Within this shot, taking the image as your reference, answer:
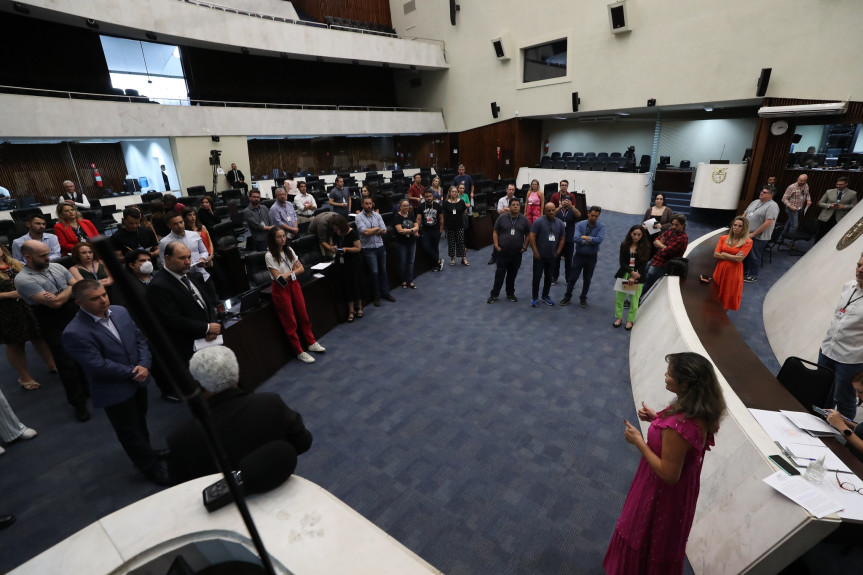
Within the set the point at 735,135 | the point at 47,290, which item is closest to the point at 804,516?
the point at 47,290

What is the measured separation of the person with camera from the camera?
4.40m

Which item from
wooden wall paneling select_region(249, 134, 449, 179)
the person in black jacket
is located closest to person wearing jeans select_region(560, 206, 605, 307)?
the person in black jacket

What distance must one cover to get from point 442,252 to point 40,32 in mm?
13516

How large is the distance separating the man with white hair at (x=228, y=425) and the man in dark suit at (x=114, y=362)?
118cm

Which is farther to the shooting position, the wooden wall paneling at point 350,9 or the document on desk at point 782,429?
the wooden wall paneling at point 350,9

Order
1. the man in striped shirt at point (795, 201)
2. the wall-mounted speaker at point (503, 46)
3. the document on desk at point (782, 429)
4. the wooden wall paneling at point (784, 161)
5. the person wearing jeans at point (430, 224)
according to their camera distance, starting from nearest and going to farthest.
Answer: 1. the document on desk at point (782, 429)
2. the person wearing jeans at point (430, 224)
3. the man in striped shirt at point (795, 201)
4. the wooden wall paneling at point (784, 161)
5. the wall-mounted speaker at point (503, 46)

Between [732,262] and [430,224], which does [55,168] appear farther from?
[732,262]

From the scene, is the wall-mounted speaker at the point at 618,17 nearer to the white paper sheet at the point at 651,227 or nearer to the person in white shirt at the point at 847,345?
the white paper sheet at the point at 651,227

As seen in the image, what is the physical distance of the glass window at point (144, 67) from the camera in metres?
13.0

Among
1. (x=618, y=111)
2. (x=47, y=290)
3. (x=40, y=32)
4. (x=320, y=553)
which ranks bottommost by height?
(x=320, y=553)

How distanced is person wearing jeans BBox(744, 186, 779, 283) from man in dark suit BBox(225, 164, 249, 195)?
12.9 m

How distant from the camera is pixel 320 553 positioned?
139cm

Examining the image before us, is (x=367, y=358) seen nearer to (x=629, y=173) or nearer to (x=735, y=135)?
(x=629, y=173)

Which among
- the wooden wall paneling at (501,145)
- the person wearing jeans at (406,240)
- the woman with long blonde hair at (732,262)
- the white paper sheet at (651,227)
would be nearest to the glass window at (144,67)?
the person wearing jeans at (406,240)
